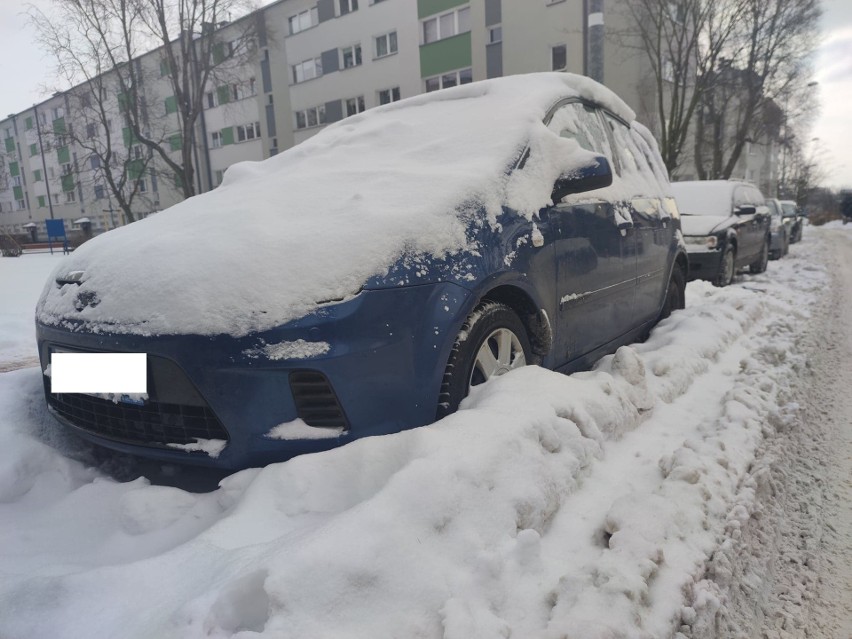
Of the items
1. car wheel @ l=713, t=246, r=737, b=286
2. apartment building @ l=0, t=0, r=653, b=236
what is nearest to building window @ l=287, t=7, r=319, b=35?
apartment building @ l=0, t=0, r=653, b=236

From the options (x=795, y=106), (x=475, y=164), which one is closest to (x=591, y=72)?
(x=475, y=164)

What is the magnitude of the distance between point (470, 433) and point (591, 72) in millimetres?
7480

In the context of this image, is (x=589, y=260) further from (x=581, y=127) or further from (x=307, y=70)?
(x=307, y=70)

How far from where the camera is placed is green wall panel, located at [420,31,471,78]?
923 inches

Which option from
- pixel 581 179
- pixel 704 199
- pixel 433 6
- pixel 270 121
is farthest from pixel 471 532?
pixel 270 121

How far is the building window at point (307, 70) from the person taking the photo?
28644 millimetres

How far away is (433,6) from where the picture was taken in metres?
24.0

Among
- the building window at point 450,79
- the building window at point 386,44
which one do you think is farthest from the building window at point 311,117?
the building window at point 450,79

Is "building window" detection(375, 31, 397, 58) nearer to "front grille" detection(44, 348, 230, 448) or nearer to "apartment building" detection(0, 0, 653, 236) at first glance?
"apartment building" detection(0, 0, 653, 236)

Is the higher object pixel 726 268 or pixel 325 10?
pixel 325 10

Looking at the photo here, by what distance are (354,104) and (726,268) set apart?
2286 cm

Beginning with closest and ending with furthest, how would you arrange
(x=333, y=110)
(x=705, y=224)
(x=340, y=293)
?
(x=340, y=293), (x=705, y=224), (x=333, y=110)

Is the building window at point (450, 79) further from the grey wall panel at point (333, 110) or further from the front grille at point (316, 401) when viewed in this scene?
the front grille at point (316, 401)

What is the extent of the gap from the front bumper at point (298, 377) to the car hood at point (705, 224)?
22.5 feet
